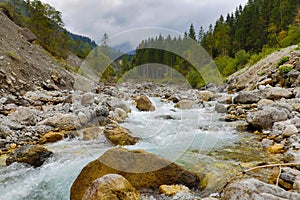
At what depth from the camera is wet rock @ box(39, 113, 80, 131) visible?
23.2ft

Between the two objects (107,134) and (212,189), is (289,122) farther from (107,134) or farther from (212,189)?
(107,134)

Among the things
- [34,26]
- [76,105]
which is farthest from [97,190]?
[34,26]

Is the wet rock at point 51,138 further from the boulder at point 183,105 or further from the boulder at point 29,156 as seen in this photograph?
the boulder at point 183,105

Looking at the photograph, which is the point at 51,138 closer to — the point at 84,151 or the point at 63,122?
the point at 63,122

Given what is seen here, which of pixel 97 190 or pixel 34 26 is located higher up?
pixel 34 26

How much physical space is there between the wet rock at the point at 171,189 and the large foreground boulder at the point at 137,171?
0.28ft

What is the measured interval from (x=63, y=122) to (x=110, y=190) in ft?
17.1

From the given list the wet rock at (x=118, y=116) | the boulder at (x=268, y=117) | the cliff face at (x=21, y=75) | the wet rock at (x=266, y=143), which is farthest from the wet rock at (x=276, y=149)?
the cliff face at (x=21, y=75)

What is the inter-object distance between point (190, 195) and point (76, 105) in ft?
26.3

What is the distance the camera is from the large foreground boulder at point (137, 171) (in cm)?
339

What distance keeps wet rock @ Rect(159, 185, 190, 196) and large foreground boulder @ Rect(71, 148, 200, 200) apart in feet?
0.28

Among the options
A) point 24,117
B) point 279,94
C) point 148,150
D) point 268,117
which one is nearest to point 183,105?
point 279,94

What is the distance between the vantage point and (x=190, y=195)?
127 inches

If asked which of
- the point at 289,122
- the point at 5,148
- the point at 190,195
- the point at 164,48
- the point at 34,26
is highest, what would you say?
the point at 34,26
